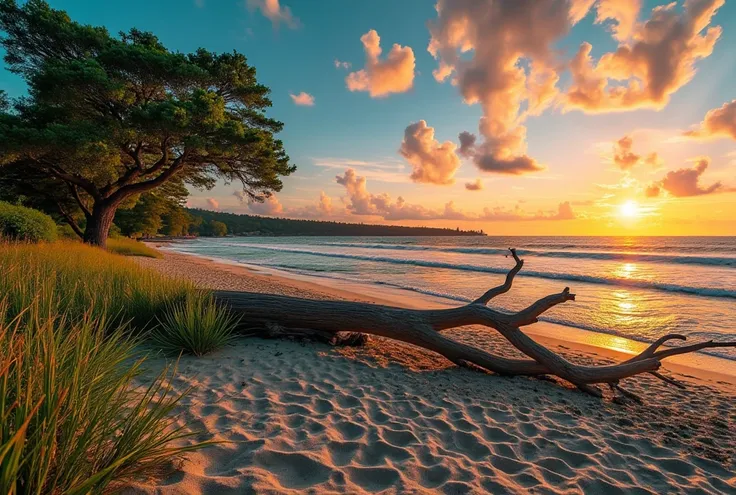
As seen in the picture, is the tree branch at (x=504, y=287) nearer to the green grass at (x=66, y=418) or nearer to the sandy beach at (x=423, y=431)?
the sandy beach at (x=423, y=431)

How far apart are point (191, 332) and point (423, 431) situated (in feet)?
10.9

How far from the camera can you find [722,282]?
17.1 metres

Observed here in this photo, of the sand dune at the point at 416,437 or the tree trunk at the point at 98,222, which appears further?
the tree trunk at the point at 98,222

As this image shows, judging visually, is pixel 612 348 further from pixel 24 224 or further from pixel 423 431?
pixel 24 224

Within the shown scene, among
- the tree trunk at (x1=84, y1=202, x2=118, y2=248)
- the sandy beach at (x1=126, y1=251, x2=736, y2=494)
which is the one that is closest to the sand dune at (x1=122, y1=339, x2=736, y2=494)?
the sandy beach at (x1=126, y1=251, x2=736, y2=494)

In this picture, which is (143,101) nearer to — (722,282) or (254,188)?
(254,188)

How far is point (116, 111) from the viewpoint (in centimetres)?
1577

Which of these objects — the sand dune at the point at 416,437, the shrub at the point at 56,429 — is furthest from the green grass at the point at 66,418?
the sand dune at the point at 416,437

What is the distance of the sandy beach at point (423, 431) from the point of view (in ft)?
8.52

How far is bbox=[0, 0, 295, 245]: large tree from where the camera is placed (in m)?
13.1

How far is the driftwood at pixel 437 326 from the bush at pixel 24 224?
443 inches

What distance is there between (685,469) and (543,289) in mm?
13430

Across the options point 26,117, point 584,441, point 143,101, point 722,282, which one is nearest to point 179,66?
point 143,101

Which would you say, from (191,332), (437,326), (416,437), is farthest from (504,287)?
(191,332)
